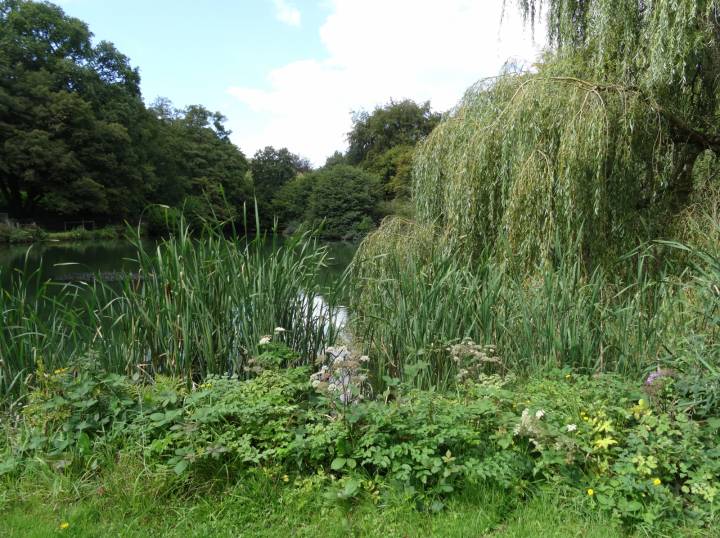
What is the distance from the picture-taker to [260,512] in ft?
7.10

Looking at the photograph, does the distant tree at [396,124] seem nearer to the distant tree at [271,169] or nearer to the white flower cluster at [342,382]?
the distant tree at [271,169]

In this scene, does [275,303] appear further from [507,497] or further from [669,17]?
[669,17]

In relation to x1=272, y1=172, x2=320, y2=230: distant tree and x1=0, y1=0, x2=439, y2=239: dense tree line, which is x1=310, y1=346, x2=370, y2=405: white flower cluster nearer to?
x1=0, y1=0, x2=439, y2=239: dense tree line

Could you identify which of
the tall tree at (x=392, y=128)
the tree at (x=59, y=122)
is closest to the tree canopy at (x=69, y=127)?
the tree at (x=59, y=122)

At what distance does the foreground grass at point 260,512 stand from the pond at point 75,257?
1178 centimetres

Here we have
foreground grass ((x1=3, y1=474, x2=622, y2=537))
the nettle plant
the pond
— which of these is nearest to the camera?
foreground grass ((x1=3, y1=474, x2=622, y2=537))

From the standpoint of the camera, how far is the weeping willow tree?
4793 millimetres

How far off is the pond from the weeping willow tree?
871 centimetres

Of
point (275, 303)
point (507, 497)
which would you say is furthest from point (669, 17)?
point (507, 497)

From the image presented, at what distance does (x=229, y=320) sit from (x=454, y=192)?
9.68ft

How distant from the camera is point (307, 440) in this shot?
88.9 inches

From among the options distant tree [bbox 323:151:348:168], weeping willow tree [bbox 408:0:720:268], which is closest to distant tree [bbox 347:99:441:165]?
distant tree [bbox 323:151:348:168]

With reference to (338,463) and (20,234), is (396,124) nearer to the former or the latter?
(20,234)

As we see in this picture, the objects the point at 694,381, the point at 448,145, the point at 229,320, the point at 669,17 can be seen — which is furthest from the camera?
the point at 448,145
